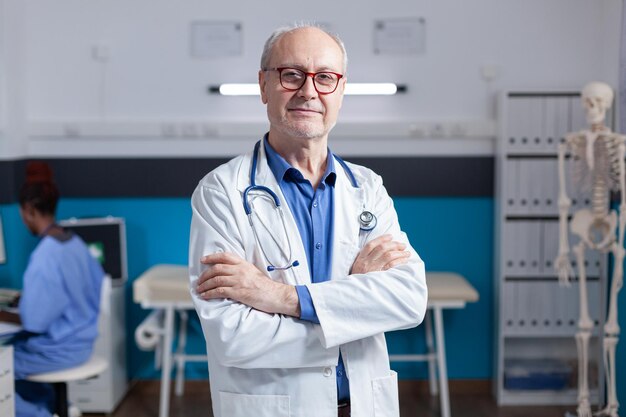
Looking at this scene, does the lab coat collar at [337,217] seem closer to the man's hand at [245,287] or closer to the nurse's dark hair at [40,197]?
the man's hand at [245,287]

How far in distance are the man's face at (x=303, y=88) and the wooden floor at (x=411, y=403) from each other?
2.72 metres

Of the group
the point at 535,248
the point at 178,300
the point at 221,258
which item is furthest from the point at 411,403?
the point at 221,258

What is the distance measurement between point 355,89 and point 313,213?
105 inches

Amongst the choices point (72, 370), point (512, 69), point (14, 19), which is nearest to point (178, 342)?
point (72, 370)

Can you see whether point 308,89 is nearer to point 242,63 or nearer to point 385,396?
point 385,396

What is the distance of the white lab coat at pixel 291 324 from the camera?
1725 millimetres

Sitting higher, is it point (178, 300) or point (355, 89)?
point (355, 89)

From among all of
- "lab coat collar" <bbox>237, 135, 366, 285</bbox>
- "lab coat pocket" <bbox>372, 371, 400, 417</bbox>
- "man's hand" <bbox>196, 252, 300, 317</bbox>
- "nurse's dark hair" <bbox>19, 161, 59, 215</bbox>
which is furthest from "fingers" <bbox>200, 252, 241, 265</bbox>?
"nurse's dark hair" <bbox>19, 161, 59, 215</bbox>

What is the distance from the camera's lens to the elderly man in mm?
1731

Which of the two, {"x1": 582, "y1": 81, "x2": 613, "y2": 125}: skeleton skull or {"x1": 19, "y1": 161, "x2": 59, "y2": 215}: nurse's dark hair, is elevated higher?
{"x1": 582, "y1": 81, "x2": 613, "y2": 125}: skeleton skull

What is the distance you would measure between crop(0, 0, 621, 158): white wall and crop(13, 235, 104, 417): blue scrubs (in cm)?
110

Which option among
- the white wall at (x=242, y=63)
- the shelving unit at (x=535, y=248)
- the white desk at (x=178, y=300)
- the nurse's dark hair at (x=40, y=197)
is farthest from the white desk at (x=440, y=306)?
the nurse's dark hair at (x=40, y=197)

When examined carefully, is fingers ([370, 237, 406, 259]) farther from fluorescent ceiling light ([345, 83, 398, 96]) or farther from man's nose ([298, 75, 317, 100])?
fluorescent ceiling light ([345, 83, 398, 96])

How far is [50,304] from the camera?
3438mm
